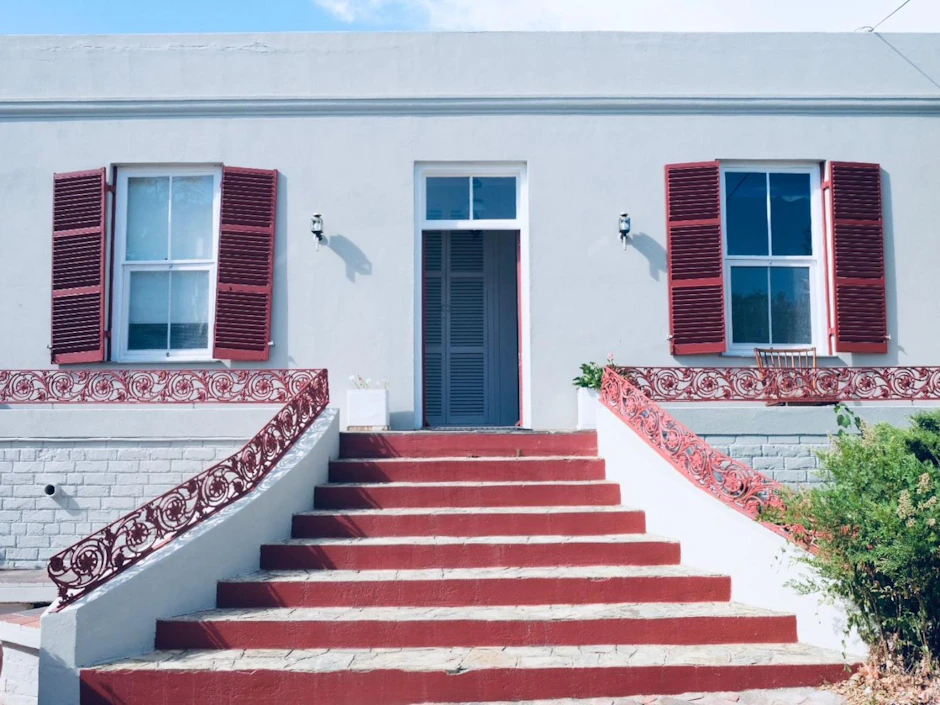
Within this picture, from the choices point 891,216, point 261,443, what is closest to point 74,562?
point 261,443

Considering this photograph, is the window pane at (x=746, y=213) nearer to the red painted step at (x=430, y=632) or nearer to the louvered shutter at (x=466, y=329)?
the louvered shutter at (x=466, y=329)

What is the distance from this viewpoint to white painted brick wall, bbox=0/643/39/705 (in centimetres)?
548

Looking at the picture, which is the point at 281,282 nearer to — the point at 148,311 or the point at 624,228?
the point at 148,311

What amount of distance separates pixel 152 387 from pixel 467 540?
3439mm

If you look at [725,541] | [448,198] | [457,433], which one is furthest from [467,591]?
[448,198]

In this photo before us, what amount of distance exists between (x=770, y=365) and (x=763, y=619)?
3825 millimetres

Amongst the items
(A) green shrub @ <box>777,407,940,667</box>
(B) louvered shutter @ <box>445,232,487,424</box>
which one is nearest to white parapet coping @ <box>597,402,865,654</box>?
(A) green shrub @ <box>777,407,940,667</box>

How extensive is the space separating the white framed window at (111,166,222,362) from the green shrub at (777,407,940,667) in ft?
20.1

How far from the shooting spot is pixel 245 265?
8875 millimetres

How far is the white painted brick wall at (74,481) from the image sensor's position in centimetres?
779

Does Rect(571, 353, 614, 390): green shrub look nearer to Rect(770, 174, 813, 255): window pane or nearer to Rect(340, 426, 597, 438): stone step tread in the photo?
Rect(340, 426, 597, 438): stone step tread

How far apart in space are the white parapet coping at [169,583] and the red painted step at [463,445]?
0.76 m

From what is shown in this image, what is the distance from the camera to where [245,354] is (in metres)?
8.77

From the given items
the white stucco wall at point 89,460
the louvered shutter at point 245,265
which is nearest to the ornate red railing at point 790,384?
the white stucco wall at point 89,460
